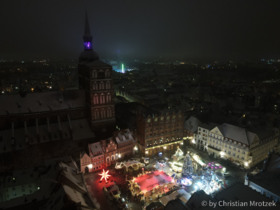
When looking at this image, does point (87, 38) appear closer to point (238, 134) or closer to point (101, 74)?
point (101, 74)

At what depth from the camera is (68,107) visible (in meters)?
59.1

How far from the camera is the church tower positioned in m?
57.8

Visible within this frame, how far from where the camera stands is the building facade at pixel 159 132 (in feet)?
201

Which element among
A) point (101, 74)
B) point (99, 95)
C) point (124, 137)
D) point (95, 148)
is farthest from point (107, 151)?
point (101, 74)

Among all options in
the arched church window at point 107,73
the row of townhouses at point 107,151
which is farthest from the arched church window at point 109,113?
the arched church window at point 107,73

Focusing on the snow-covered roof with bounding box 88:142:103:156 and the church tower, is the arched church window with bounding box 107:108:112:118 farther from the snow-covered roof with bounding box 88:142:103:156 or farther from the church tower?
the snow-covered roof with bounding box 88:142:103:156

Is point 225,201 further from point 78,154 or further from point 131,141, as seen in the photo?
point 78,154

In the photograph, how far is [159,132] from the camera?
62844 mm

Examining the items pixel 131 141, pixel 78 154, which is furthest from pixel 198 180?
pixel 78 154

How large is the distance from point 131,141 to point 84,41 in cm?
3720

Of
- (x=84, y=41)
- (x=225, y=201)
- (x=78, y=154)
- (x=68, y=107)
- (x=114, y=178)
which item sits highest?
(x=84, y=41)

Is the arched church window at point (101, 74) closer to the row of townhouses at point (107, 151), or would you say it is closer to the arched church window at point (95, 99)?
the arched church window at point (95, 99)

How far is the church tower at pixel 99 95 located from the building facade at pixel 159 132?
32.3 ft

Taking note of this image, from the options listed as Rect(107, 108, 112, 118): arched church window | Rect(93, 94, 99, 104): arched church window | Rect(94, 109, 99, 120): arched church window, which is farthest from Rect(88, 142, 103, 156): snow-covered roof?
Rect(93, 94, 99, 104): arched church window
